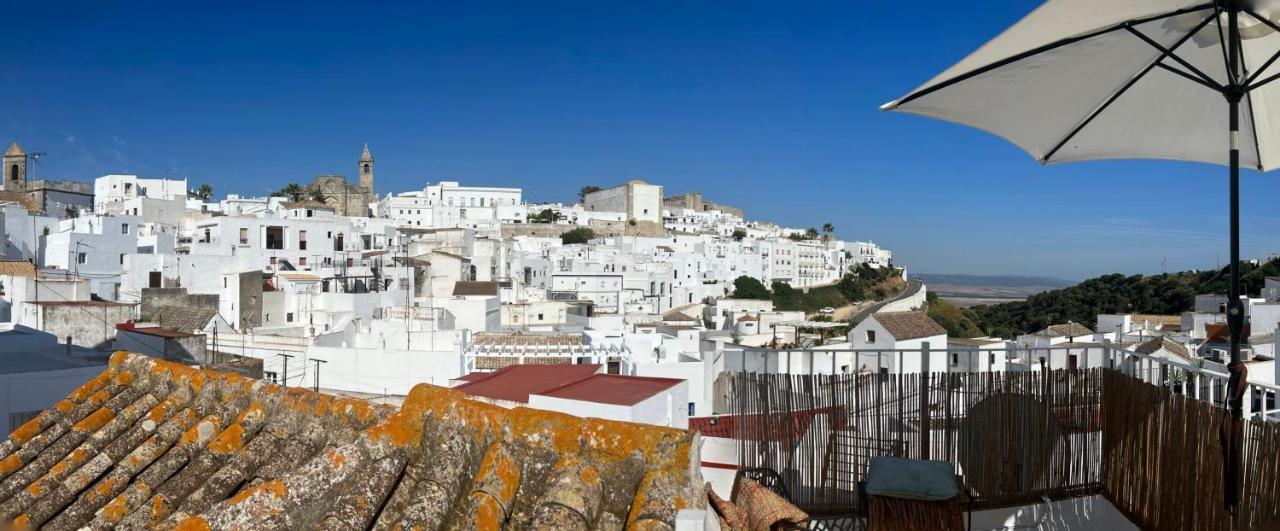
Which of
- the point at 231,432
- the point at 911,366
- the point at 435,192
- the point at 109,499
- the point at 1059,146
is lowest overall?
the point at 911,366

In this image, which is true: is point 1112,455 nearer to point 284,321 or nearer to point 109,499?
point 109,499

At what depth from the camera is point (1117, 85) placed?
4.38m

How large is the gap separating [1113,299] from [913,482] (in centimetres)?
5499

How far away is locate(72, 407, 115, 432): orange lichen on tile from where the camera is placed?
3.53 m

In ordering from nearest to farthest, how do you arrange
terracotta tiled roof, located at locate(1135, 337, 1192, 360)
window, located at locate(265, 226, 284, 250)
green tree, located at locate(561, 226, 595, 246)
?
Result: terracotta tiled roof, located at locate(1135, 337, 1192, 360) → window, located at locate(265, 226, 284, 250) → green tree, located at locate(561, 226, 595, 246)

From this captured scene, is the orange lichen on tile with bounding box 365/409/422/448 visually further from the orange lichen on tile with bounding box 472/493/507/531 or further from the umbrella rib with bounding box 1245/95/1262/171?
the umbrella rib with bounding box 1245/95/1262/171

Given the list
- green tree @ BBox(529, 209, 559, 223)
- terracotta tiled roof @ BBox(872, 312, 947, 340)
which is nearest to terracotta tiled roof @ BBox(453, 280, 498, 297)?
terracotta tiled roof @ BBox(872, 312, 947, 340)

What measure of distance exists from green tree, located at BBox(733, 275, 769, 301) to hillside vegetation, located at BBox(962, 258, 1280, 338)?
605 inches

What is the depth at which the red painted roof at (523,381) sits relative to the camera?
Result: 8.37 metres

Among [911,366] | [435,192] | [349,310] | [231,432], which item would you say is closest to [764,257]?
[435,192]

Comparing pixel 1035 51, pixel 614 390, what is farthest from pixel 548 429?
pixel 614 390

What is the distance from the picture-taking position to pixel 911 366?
58.7 feet

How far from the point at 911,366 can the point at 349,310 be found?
17619 millimetres

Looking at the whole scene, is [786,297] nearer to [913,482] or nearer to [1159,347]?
[1159,347]
